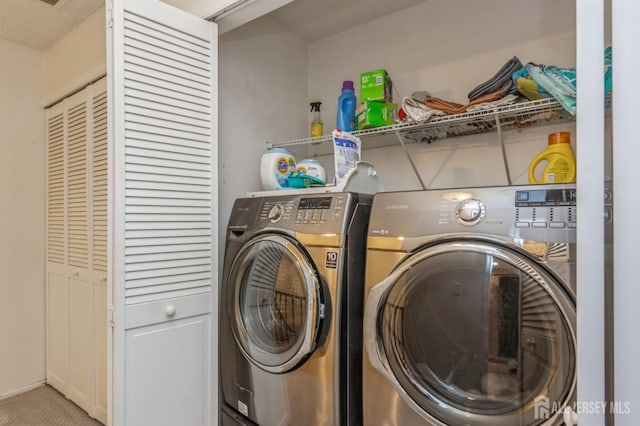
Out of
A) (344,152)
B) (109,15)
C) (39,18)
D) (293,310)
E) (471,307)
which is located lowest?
(293,310)

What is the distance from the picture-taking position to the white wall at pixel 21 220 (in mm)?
2594

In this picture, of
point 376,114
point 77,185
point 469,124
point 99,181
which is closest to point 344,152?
point 376,114

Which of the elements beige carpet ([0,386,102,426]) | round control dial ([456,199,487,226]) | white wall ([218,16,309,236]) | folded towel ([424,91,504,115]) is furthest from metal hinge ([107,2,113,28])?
beige carpet ([0,386,102,426])

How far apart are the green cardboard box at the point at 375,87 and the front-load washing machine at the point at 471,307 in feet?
2.62

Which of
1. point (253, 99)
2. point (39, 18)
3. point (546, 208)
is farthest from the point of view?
point (39, 18)

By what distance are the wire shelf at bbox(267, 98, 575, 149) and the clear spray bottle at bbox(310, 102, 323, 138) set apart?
25 centimetres

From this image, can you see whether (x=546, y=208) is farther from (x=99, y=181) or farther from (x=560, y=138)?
(x=99, y=181)

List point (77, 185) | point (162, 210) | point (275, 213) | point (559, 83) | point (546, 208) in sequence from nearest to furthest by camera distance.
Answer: point (546, 208)
point (559, 83)
point (162, 210)
point (275, 213)
point (77, 185)

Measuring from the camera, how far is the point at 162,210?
1553mm

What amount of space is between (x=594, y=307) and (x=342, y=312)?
2.73ft

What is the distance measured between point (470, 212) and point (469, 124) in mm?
754

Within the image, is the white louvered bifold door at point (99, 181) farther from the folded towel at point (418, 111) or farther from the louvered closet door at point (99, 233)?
the folded towel at point (418, 111)

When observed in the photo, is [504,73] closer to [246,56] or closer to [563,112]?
[563,112]

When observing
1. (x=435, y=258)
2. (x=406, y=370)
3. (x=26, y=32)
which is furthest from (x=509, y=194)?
(x=26, y=32)
